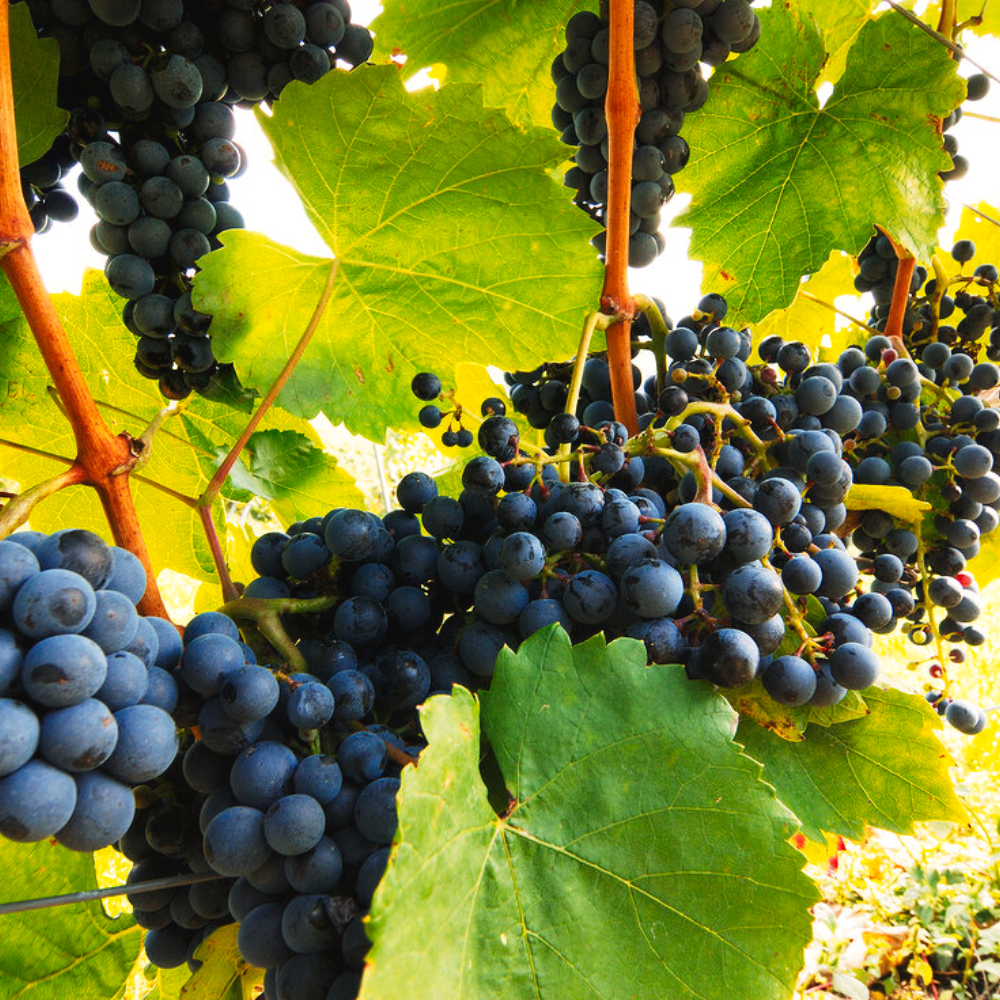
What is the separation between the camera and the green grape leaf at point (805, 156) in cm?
109

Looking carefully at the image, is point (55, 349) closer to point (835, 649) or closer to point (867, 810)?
point (835, 649)

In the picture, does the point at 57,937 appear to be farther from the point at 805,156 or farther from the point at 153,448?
the point at 805,156

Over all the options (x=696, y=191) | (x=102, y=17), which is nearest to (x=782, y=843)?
(x=696, y=191)

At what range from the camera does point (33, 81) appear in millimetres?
884

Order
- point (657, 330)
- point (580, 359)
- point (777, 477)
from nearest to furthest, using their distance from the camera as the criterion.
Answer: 1. point (777, 477)
2. point (580, 359)
3. point (657, 330)

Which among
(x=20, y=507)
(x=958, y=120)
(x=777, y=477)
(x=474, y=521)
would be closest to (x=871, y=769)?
(x=777, y=477)

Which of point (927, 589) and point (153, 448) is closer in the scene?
point (927, 589)

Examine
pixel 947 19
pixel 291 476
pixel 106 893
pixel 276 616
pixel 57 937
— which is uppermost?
pixel 947 19

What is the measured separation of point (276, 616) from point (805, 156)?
99 centimetres

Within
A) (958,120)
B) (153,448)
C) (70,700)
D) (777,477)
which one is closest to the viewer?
(70,700)

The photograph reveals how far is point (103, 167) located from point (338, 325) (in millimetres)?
330

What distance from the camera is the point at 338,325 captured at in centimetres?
111

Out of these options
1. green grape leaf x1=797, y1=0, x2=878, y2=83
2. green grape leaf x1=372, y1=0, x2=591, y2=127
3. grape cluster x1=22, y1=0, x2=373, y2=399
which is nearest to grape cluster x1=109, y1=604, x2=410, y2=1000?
grape cluster x1=22, y1=0, x2=373, y2=399

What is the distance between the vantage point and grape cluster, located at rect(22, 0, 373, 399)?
0.90 metres
